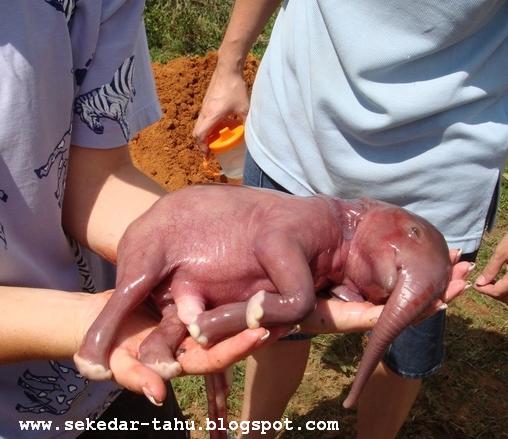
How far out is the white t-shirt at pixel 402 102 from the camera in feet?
6.27

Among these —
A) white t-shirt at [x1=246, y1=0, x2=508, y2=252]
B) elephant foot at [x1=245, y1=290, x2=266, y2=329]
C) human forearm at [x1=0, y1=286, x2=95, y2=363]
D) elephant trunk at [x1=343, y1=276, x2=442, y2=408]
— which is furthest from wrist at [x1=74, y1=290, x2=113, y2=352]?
white t-shirt at [x1=246, y1=0, x2=508, y2=252]

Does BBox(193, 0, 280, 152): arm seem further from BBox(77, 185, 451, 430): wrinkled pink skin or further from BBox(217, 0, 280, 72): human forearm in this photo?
BBox(77, 185, 451, 430): wrinkled pink skin

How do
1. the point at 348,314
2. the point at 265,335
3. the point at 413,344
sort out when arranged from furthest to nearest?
the point at 413,344, the point at 348,314, the point at 265,335

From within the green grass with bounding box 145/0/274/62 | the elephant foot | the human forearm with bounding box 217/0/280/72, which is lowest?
the green grass with bounding box 145/0/274/62

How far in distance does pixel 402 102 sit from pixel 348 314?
0.66 m

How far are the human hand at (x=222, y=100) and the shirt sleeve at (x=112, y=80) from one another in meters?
0.87

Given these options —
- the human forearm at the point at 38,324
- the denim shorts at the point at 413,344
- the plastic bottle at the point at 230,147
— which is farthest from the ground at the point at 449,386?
the human forearm at the point at 38,324

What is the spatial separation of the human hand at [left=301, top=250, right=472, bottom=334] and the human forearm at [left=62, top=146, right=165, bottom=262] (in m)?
0.53

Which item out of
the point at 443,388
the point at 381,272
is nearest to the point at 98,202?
the point at 381,272

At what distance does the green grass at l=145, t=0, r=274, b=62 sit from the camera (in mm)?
6164

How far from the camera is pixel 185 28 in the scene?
244 inches

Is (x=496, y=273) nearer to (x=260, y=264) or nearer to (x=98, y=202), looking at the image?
(x=260, y=264)

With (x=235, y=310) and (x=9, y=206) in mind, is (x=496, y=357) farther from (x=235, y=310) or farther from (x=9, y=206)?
(x=9, y=206)

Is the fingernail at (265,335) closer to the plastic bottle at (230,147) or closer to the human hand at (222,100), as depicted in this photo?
the human hand at (222,100)
